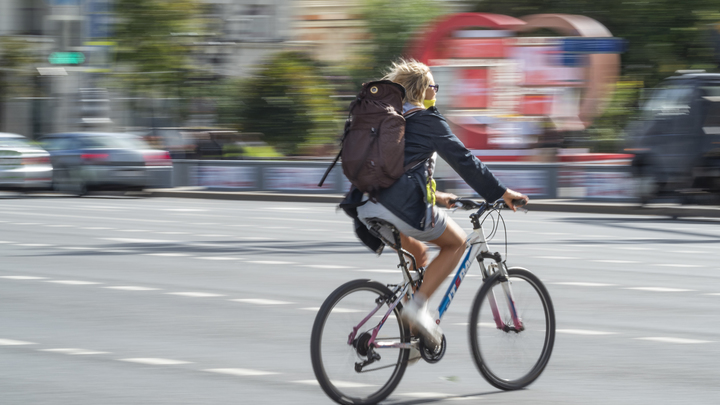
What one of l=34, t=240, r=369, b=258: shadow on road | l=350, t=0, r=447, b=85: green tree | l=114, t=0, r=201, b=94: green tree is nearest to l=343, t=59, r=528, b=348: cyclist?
l=34, t=240, r=369, b=258: shadow on road

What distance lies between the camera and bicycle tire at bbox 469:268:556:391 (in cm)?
529

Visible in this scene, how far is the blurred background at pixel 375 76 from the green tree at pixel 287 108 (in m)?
0.05

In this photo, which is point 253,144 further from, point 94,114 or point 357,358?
point 357,358

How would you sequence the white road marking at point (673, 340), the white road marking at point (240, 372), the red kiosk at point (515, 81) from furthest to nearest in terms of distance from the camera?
the red kiosk at point (515, 81) < the white road marking at point (673, 340) < the white road marking at point (240, 372)

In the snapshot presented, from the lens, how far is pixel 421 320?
5.06 metres

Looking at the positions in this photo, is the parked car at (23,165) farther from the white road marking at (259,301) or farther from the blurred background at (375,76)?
the white road marking at (259,301)

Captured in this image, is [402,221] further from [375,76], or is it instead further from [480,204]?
[375,76]

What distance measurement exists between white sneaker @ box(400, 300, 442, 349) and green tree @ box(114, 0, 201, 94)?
134ft

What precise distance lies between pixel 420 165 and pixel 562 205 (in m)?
16.8

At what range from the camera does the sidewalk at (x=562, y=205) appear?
19938 millimetres

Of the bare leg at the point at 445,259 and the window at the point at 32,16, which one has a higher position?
the bare leg at the point at 445,259

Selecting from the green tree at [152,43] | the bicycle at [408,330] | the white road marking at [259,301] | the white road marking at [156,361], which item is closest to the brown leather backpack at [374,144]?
the bicycle at [408,330]

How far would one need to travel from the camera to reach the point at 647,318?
7.84 m

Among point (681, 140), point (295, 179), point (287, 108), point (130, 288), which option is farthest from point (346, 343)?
point (287, 108)
